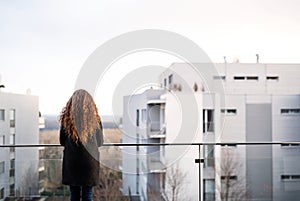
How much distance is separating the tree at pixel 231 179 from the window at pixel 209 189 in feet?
0.41

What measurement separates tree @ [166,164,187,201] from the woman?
1.14 metres

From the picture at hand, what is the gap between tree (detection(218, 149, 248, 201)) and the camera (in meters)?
3.22

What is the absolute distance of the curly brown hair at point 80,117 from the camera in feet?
6.82

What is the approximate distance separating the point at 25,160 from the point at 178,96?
187 inches

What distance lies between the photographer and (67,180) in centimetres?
216

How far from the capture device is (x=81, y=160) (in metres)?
2.08

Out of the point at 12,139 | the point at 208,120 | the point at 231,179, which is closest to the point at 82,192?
the point at 231,179

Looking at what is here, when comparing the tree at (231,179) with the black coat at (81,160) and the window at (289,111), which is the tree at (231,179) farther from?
the window at (289,111)

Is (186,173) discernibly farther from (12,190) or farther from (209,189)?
(12,190)

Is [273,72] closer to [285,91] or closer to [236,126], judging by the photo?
[285,91]

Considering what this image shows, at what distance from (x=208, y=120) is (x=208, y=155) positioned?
16.1ft

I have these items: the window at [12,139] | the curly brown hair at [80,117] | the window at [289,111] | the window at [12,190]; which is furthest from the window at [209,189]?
the window at [289,111]

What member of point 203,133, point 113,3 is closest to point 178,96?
point 203,133

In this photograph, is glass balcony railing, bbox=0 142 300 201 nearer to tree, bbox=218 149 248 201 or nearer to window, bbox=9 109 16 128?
tree, bbox=218 149 248 201
